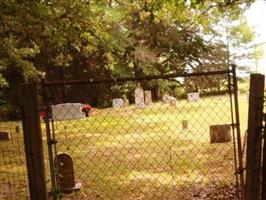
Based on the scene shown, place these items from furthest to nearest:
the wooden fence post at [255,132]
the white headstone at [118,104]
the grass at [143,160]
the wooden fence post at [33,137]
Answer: the white headstone at [118,104], the grass at [143,160], the wooden fence post at [33,137], the wooden fence post at [255,132]

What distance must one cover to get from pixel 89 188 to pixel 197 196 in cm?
222

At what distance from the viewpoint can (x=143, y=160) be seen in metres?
11.8

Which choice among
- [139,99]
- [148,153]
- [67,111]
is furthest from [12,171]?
[139,99]

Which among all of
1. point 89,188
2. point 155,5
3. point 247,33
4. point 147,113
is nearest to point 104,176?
point 89,188

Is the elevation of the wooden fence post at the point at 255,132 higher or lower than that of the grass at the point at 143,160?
higher

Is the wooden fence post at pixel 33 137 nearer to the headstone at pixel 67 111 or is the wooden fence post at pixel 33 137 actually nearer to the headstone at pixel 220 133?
the headstone at pixel 220 133

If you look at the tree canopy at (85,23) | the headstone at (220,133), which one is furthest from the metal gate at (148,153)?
the tree canopy at (85,23)

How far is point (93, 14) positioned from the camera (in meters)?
13.0

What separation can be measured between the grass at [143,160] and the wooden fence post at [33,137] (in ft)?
12.2

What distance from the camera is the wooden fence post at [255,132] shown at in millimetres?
4316

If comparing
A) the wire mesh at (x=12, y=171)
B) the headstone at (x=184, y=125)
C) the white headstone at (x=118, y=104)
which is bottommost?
the wire mesh at (x=12, y=171)

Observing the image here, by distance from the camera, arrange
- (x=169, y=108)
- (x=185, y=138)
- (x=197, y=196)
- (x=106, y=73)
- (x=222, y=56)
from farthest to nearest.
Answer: (x=222, y=56)
(x=106, y=73)
(x=169, y=108)
(x=185, y=138)
(x=197, y=196)

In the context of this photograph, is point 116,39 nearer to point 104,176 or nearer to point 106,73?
point 104,176

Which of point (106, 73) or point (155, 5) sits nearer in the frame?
point (155, 5)
